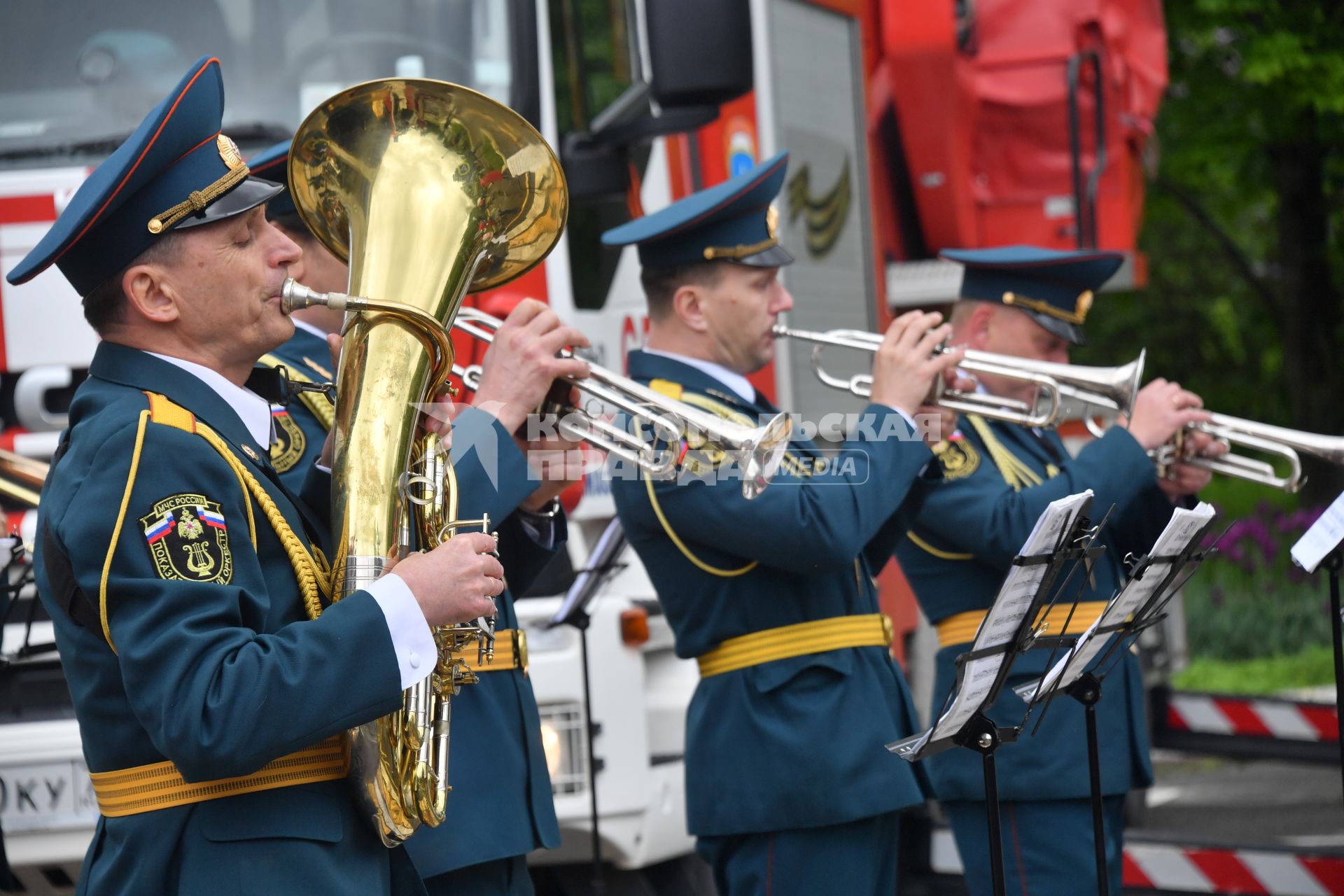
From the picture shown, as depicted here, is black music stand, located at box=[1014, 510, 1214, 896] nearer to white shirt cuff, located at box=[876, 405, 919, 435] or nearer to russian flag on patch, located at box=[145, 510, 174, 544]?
white shirt cuff, located at box=[876, 405, 919, 435]

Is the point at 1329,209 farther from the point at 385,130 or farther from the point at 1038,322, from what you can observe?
the point at 385,130

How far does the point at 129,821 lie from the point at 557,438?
1.05 m

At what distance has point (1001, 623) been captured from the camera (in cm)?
259

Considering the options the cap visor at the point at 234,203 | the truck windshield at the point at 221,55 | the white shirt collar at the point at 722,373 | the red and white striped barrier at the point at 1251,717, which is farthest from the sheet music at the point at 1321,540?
the red and white striped barrier at the point at 1251,717

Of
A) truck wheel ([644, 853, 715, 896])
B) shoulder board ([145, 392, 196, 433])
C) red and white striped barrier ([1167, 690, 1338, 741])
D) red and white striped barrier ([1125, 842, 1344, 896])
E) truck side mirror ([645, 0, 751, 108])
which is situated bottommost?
red and white striped barrier ([1167, 690, 1338, 741])

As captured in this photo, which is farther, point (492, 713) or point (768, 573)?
point (768, 573)

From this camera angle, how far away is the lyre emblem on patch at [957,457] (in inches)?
152

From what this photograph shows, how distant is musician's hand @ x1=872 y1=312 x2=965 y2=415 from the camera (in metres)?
3.37

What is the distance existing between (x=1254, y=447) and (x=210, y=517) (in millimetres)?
2829

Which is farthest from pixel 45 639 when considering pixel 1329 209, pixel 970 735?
pixel 1329 209

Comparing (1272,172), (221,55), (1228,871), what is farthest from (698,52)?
(1272,172)

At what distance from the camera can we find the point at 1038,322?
4.26 metres

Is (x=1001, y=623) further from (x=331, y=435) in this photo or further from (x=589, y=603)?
(x=589, y=603)

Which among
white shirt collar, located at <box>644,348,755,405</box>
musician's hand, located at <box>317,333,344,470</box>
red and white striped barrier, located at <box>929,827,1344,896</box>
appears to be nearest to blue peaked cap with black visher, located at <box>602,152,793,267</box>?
white shirt collar, located at <box>644,348,755,405</box>
